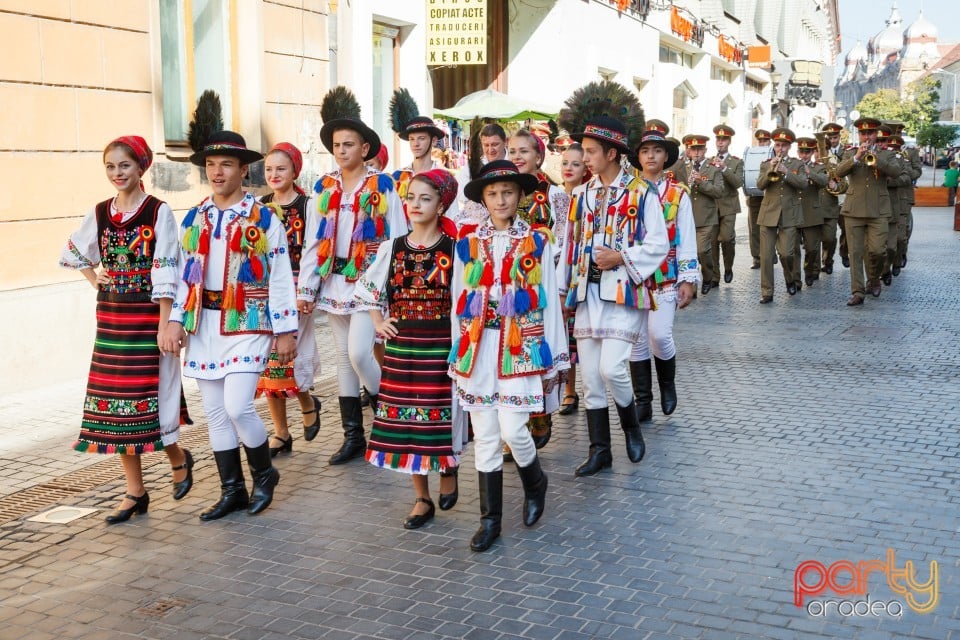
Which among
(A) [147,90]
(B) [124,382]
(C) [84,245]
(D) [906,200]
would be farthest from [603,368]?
(D) [906,200]

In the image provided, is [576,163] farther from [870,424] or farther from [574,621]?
[574,621]

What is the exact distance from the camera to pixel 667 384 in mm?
8102

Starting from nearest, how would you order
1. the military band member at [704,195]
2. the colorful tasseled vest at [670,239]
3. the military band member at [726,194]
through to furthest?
the colorful tasseled vest at [670,239], the military band member at [704,195], the military band member at [726,194]

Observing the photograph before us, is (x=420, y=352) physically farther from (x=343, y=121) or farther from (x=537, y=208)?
(x=343, y=121)

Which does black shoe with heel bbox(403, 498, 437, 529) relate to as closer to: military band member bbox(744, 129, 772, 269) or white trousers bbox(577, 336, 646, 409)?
white trousers bbox(577, 336, 646, 409)

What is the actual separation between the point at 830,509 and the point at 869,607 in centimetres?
129

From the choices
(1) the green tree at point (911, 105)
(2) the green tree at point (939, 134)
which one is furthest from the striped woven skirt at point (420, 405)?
(1) the green tree at point (911, 105)

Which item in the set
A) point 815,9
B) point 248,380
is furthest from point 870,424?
point 815,9

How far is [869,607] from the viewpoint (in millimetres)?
4621

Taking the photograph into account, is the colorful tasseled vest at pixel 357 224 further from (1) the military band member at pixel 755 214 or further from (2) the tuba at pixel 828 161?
(1) the military band member at pixel 755 214

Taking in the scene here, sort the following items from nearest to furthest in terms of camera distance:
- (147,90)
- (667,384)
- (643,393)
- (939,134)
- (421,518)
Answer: (421,518), (643,393), (667,384), (147,90), (939,134)

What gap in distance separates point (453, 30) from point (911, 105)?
254ft

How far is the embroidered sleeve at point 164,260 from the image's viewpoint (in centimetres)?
574

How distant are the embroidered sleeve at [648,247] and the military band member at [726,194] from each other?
30.5 ft
